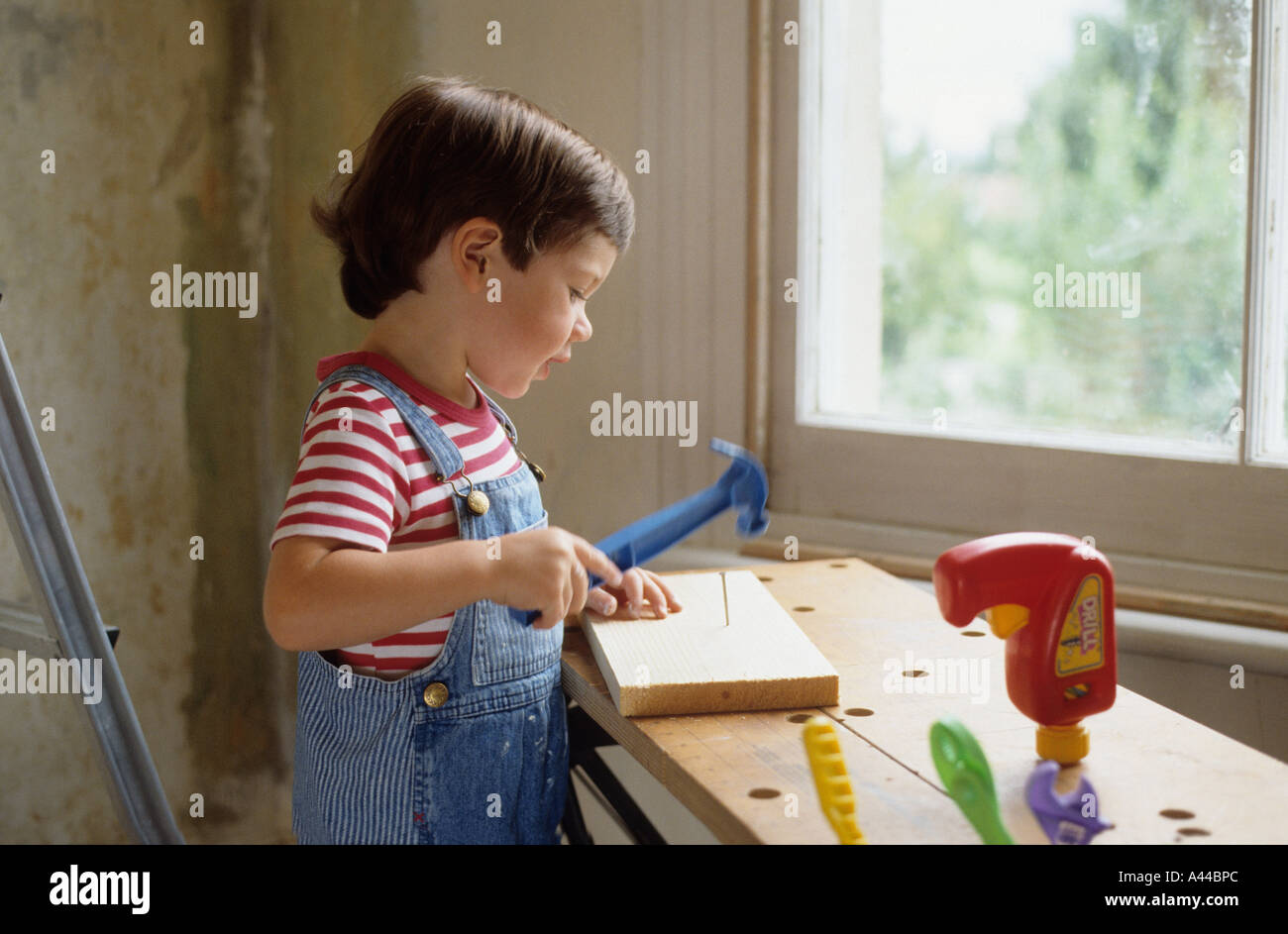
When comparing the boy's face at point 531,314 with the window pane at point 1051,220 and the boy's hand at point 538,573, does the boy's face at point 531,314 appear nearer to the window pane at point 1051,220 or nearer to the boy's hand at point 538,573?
the boy's hand at point 538,573

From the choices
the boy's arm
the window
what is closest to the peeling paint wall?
the window

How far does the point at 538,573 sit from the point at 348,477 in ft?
0.43

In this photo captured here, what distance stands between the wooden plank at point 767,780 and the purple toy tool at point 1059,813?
4cm

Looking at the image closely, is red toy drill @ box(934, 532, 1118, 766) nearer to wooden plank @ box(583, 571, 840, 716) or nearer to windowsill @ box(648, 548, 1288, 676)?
wooden plank @ box(583, 571, 840, 716)

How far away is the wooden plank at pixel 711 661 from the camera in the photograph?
2.39 ft

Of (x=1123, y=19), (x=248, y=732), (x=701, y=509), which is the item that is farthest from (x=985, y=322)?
(x=248, y=732)

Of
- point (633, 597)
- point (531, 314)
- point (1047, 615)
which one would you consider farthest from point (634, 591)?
point (1047, 615)

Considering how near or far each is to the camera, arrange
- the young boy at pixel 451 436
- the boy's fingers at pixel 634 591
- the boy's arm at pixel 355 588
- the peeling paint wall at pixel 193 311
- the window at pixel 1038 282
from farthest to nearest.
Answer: the peeling paint wall at pixel 193 311
the window at pixel 1038 282
the boy's fingers at pixel 634 591
the young boy at pixel 451 436
the boy's arm at pixel 355 588

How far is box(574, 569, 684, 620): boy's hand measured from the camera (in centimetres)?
89

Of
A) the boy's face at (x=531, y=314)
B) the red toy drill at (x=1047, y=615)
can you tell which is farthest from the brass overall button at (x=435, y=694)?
the red toy drill at (x=1047, y=615)

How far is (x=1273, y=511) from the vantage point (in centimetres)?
102

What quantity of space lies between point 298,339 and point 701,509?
2.63ft

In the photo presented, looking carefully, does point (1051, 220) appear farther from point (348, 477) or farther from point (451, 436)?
point (348, 477)
